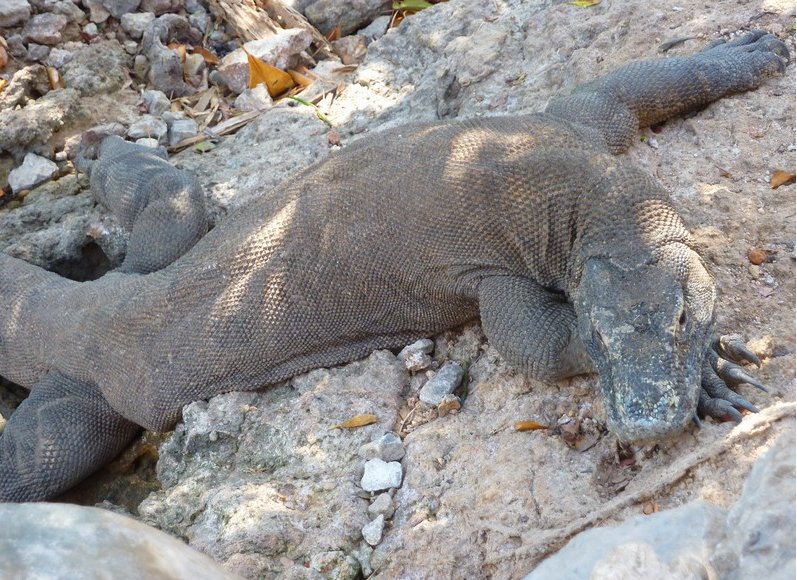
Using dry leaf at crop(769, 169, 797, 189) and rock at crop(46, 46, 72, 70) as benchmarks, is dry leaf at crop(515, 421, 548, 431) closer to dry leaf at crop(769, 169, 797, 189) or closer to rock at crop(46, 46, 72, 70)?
dry leaf at crop(769, 169, 797, 189)

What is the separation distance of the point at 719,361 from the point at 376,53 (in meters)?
3.92

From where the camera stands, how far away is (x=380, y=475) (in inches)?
147

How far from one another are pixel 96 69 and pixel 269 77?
1.32 metres

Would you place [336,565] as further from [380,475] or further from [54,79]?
[54,79]

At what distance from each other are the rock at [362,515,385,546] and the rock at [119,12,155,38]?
5.00 meters

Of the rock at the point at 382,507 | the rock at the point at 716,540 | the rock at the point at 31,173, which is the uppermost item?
the rock at the point at 716,540

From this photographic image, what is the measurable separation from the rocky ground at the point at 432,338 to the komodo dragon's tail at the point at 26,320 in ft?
1.37

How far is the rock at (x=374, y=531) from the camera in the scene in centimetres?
349

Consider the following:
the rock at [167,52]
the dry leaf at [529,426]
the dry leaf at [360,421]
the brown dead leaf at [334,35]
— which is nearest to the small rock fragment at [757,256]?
the dry leaf at [529,426]

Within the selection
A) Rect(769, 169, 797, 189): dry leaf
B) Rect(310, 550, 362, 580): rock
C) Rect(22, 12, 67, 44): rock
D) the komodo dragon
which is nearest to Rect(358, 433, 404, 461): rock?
Rect(310, 550, 362, 580): rock

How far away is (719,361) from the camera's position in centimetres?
342

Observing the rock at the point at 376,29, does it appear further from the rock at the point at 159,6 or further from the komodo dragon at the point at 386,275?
the komodo dragon at the point at 386,275

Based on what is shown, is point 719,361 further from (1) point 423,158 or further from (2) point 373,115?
(2) point 373,115

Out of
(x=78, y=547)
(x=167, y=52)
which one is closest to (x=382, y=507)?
(x=78, y=547)
